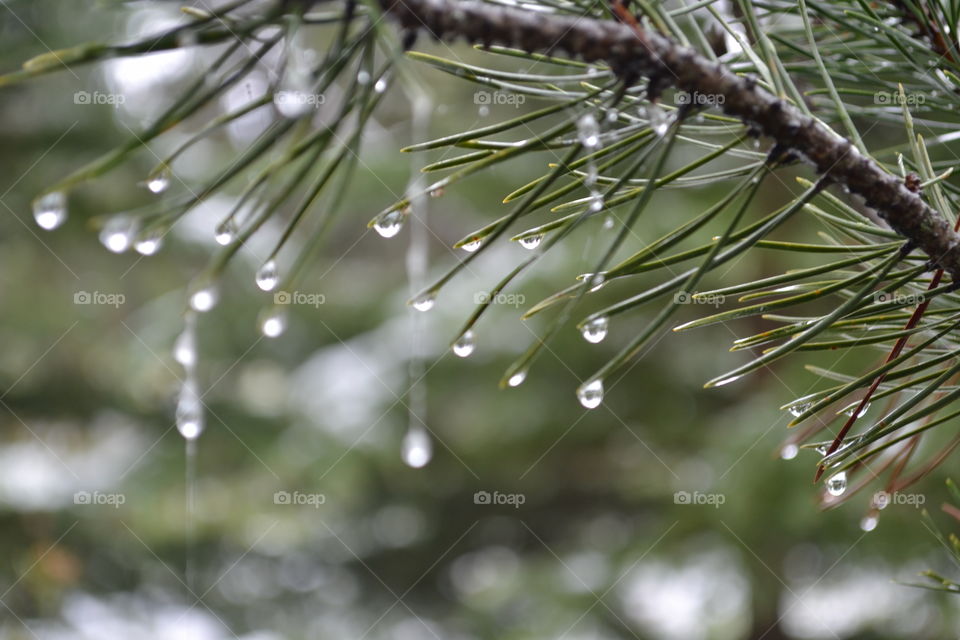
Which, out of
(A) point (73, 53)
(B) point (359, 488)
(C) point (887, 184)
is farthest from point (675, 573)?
(A) point (73, 53)

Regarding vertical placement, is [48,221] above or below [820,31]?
below

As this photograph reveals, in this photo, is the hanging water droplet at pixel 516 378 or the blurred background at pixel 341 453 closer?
the hanging water droplet at pixel 516 378

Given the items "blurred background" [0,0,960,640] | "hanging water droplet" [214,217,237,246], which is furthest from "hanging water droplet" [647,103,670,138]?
"blurred background" [0,0,960,640]

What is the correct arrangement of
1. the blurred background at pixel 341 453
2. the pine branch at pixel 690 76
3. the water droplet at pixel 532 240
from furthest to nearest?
the blurred background at pixel 341 453 → the water droplet at pixel 532 240 → the pine branch at pixel 690 76

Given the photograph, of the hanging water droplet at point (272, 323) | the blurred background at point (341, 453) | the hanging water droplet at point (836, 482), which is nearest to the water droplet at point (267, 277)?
the hanging water droplet at point (272, 323)

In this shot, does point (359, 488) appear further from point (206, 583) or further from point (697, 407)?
point (697, 407)

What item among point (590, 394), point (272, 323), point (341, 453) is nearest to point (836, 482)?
point (590, 394)

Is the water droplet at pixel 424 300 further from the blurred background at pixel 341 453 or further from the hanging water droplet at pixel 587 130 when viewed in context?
the blurred background at pixel 341 453
